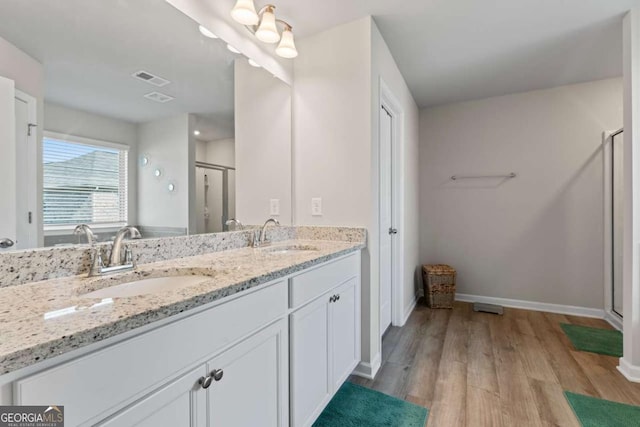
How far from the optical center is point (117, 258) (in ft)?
3.60

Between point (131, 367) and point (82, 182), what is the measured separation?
0.78 metres

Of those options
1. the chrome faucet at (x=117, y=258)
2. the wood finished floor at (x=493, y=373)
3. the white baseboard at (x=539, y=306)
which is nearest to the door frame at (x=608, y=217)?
the white baseboard at (x=539, y=306)

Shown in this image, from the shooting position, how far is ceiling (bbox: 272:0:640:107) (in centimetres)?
186

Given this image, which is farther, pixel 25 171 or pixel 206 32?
pixel 206 32

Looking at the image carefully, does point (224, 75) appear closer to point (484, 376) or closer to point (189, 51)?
point (189, 51)

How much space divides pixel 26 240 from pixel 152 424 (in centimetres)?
72

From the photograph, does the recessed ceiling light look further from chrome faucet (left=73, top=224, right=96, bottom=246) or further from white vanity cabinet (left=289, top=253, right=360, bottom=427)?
white vanity cabinet (left=289, top=253, right=360, bottom=427)

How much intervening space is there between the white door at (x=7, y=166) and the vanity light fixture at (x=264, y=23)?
1075mm

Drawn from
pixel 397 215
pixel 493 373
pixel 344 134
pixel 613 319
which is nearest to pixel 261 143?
pixel 344 134

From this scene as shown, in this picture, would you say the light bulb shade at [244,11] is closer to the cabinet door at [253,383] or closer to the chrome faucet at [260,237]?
the chrome faucet at [260,237]

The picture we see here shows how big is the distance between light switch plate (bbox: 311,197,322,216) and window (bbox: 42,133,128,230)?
1.17 m

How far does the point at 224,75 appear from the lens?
5.72ft

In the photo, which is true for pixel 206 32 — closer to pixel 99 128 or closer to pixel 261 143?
pixel 261 143

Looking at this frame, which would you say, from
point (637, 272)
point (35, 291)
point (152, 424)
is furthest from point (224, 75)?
point (637, 272)
